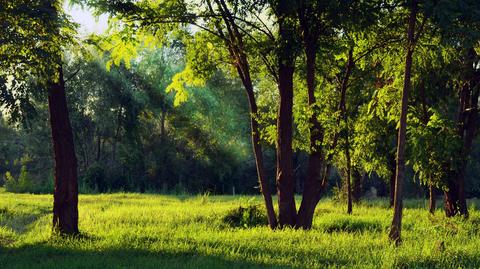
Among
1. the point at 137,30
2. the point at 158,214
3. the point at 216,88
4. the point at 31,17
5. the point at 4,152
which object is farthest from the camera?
the point at 4,152

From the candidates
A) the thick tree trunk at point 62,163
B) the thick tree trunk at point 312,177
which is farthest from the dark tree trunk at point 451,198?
the thick tree trunk at point 62,163

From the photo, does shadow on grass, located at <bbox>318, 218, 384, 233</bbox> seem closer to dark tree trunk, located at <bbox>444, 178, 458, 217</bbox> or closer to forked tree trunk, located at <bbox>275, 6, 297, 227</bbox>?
forked tree trunk, located at <bbox>275, 6, 297, 227</bbox>

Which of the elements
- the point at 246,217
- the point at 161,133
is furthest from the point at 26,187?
the point at 246,217

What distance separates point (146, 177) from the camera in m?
50.8

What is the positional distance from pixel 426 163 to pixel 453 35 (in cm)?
845

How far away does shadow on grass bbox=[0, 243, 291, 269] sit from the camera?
32.5 feet

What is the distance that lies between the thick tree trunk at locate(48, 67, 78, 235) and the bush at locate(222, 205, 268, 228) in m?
6.23

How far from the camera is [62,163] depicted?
1431 cm

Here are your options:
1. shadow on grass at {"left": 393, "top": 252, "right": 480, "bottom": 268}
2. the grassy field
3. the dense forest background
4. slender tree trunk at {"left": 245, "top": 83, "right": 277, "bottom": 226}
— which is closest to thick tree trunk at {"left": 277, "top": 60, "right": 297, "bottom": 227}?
slender tree trunk at {"left": 245, "top": 83, "right": 277, "bottom": 226}

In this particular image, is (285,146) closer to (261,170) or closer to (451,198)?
(261,170)

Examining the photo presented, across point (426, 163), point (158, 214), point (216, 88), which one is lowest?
point (158, 214)

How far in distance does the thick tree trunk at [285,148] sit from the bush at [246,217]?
6.56 ft

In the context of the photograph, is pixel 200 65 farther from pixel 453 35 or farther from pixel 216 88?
pixel 216 88

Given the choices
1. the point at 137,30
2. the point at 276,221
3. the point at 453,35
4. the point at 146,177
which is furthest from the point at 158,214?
the point at 146,177
